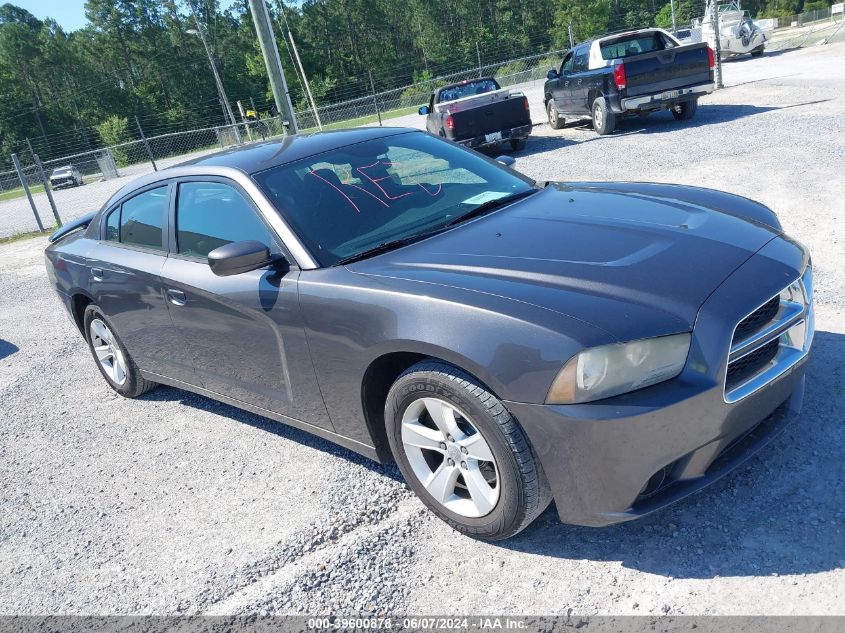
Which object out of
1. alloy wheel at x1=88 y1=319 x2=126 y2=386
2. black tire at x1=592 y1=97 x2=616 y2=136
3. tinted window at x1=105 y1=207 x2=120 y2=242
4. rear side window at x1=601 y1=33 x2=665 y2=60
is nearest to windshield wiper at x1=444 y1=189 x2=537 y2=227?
tinted window at x1=105 y1=207 x2=120 y2=242

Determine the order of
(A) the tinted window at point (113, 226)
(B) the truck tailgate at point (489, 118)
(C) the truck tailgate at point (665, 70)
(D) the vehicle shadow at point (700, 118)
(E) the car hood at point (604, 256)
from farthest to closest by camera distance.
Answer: (B) the truck tailgate at point (489, 118)
(D) the vehicle shadow at point (700, 118)
(C) the truck tailgate at point (665, 70)
(A) the tinted window at point (113, 226)
(E) the car hood at point (604, 256)

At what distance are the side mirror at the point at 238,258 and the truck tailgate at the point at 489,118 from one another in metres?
10.8

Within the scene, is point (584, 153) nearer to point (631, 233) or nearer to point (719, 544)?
point (631, 233)

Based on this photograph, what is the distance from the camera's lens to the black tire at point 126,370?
5.05m

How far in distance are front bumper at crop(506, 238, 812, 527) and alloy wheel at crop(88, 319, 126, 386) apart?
3.57 metres

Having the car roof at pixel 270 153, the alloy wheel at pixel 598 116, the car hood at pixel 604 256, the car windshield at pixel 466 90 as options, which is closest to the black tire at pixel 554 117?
the car windshield at pixel 466 90

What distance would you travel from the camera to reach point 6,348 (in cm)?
737

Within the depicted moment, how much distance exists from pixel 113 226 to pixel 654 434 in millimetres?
3935

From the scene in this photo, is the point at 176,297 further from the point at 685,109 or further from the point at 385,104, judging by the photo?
the point at 385,104

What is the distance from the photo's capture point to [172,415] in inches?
194

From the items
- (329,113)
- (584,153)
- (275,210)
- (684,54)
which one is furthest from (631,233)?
(329,113)

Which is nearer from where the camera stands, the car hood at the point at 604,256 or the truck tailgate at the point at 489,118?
the car hood at the point at 604,256

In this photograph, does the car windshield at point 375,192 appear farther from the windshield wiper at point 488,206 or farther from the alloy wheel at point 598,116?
the alloy wheel at point 598,116

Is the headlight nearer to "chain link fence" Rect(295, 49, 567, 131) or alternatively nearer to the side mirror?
the side mirror
